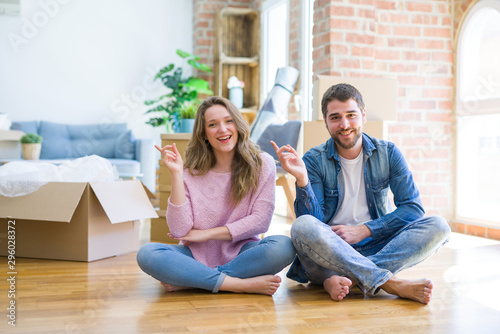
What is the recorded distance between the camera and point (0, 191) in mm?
2582

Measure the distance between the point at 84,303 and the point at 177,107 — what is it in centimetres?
374

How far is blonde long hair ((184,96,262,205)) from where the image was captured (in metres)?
2.04

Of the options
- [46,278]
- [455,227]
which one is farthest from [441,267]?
[46,278]

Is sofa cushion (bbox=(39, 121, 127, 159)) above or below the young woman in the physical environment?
above

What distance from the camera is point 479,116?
3.65m

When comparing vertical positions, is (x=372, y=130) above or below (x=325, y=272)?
above

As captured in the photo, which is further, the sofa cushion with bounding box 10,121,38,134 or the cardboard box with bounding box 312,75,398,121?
the sofa cushion with bounding box 10,121,38,134

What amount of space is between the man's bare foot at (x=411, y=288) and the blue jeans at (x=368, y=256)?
4 centimetres

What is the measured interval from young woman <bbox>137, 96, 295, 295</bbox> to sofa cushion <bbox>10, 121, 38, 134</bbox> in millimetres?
3704

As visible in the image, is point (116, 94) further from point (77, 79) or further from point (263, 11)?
point (263, 11)

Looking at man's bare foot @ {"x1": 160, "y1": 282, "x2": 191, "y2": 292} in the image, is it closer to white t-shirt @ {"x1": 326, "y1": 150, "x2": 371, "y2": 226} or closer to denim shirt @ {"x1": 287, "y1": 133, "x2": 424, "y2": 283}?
denim shirt @ {"x1": 287, "y1": 133, "x2": 424, "y2": 283}

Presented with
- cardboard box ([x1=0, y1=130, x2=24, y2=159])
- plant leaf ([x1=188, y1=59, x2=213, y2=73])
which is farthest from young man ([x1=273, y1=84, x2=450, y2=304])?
cardboard box ([x1=0, y1=130, x2=24, y2=159])

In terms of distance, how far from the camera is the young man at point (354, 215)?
1821mm

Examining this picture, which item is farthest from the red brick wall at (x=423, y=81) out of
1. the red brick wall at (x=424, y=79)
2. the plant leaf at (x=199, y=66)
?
the plant leaf at (x=199, y=66)
